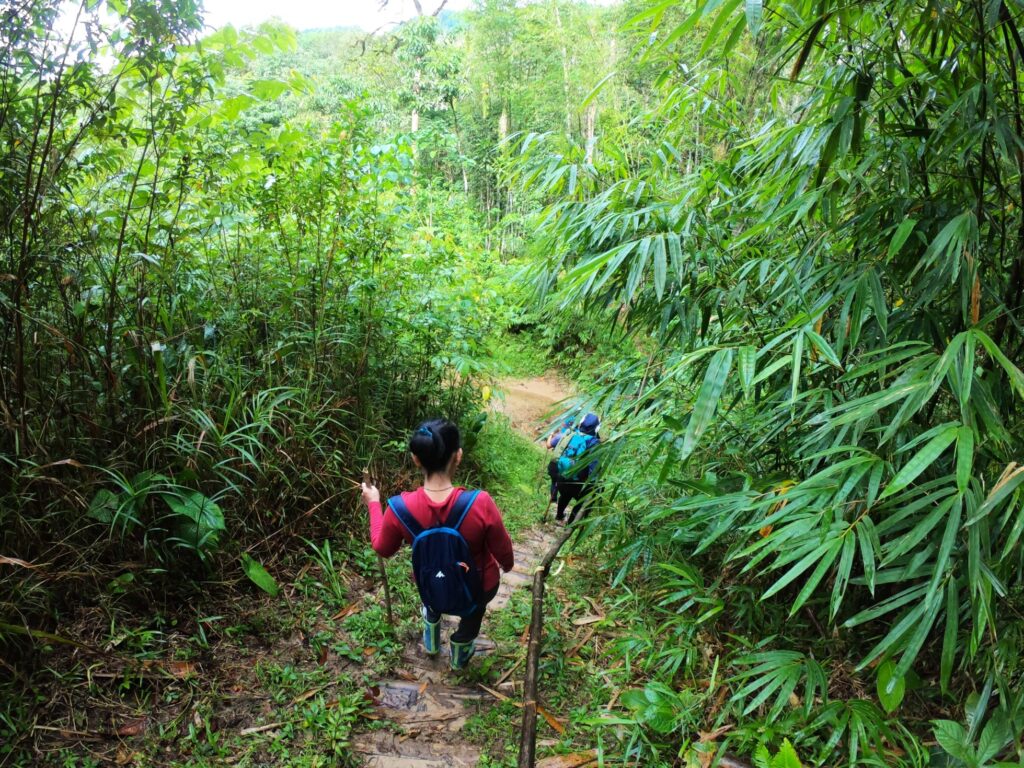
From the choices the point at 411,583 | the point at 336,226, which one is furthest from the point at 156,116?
the point at 411,583

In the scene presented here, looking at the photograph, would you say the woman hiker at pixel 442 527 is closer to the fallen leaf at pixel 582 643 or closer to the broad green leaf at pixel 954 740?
the fallen leaf at pixel 582 643

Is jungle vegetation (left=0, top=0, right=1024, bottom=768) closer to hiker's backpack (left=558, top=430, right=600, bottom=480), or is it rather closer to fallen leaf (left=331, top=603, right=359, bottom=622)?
fallen leaf (left=331, top=603, right=359, bottom=622)

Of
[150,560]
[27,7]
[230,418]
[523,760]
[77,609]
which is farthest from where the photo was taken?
[230,418]

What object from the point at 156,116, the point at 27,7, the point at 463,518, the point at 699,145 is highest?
the point at 27,7

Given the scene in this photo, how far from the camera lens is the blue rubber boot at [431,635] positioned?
2450 millimetres

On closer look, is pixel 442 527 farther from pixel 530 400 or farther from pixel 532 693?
pixel 530 400

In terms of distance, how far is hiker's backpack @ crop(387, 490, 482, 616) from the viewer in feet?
7.02

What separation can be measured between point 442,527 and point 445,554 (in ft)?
0.35

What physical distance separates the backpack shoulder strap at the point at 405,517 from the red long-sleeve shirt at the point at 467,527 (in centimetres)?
1

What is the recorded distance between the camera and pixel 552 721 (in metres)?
2.16

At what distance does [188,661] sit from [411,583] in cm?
111

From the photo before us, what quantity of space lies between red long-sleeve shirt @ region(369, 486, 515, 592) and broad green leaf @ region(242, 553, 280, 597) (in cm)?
70

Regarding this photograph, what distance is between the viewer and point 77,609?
2129mm

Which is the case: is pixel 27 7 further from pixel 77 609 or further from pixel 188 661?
pixel 188 661
